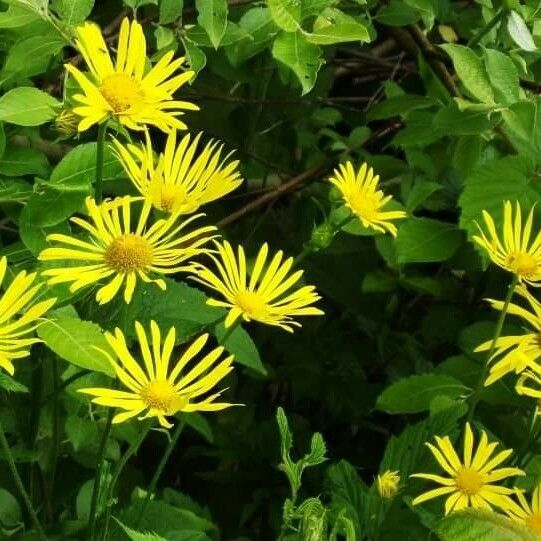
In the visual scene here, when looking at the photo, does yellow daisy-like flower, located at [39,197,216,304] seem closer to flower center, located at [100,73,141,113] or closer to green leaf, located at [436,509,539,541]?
flower center, located at [100,73,141,113]

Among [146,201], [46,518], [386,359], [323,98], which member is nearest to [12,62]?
[146,201]

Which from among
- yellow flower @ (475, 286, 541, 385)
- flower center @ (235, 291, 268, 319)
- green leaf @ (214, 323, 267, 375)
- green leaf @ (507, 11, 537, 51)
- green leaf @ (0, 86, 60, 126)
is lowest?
green leaf @ (214, 323, 267, 375)

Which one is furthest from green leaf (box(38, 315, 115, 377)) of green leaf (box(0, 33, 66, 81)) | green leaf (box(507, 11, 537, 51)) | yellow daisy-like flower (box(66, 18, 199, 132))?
green leaf (box(507, 11, 537, 51))

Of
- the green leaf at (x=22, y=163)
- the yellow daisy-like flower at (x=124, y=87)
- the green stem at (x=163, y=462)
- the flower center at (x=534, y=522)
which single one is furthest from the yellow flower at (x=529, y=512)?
the green leaf at (x=22, y=163)

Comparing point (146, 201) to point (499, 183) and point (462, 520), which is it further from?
point (499, 183)

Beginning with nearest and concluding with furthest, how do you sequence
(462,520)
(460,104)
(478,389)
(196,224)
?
(462,520) → (478,389) → (460,104) → (196,224)

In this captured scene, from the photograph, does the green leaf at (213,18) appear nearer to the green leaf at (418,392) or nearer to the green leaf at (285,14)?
the green leaf at (285,14)
